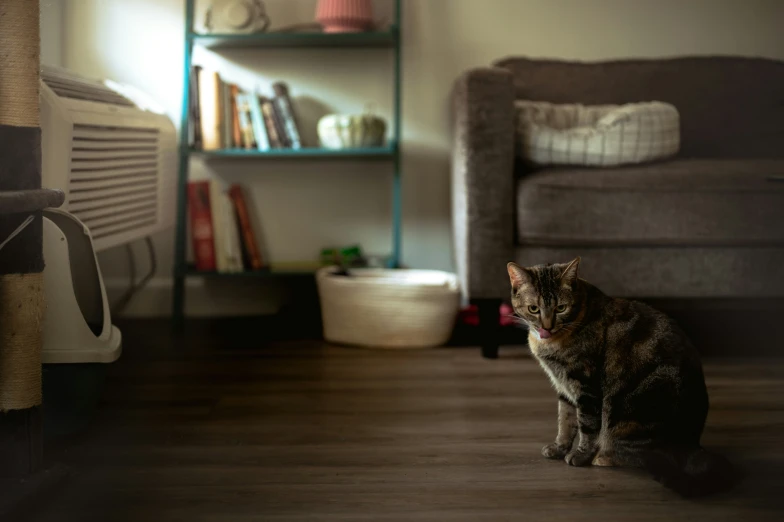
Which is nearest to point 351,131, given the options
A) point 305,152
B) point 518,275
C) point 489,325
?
point 305,152

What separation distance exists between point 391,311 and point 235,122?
2.69ft

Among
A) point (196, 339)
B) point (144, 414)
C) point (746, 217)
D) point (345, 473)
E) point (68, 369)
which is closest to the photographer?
point (345, 473)

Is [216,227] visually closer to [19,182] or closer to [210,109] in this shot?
[210,109]

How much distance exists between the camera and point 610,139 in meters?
2.05

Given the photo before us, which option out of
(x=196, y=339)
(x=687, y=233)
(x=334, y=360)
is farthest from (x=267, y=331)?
(x=687, y=233)

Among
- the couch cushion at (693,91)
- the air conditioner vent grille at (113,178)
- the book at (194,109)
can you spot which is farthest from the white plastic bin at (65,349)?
the couch cushion at (693,91)

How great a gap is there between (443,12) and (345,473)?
6.19 ft

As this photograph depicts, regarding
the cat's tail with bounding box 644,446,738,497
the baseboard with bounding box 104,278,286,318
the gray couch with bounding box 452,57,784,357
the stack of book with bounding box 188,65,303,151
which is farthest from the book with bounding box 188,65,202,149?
the cat's tail with bounding box 644,446,738,497

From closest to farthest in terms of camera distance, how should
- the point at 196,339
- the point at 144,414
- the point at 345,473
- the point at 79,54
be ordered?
the point at 345,473 → the point at 144,414 → the point at 196,339 → the point at 79,54

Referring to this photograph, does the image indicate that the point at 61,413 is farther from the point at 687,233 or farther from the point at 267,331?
the point at 687,233

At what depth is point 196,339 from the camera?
2346 millimetres

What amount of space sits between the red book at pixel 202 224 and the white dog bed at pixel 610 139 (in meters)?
1.04

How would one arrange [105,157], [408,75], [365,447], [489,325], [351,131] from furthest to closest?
1. [408,75]
2. [351,131]
3. [489,325]
4. [105,157]
5. [365,447]

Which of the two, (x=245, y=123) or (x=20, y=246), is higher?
(x=245, y=123)
